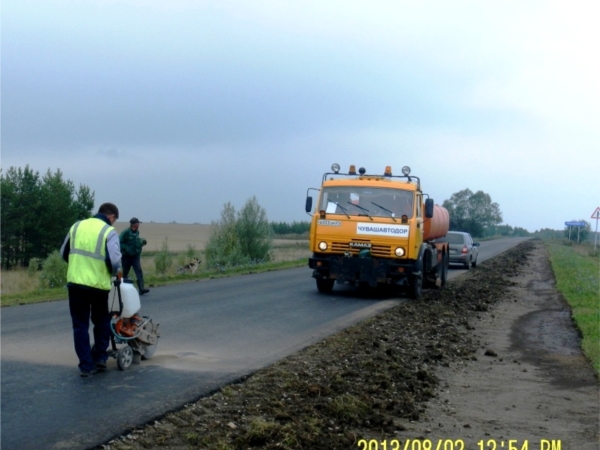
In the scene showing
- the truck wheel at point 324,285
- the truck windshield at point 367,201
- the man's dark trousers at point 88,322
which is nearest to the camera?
the man's dark trousers at point 88,322

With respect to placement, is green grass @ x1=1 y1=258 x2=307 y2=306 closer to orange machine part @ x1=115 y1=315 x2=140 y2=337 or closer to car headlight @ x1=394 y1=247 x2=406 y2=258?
car headlight @ x1=394 y1=247 x2=406 y2=258

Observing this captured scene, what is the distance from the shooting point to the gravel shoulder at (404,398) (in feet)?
21.5

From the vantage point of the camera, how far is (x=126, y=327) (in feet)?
29.5

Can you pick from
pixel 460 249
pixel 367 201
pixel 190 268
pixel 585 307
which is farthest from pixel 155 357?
pixel 460 249

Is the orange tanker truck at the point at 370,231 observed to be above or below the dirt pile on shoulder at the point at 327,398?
above

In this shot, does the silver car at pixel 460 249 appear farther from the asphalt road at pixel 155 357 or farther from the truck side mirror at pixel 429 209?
the asphalt road at pixel 155 357

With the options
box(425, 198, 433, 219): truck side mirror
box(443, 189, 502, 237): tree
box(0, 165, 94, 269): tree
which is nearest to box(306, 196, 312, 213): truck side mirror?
box(425, 198, 433, 219): truck side mirror

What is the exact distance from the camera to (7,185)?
53875mm

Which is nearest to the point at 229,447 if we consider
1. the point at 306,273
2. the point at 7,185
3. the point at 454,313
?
the point at 454,313

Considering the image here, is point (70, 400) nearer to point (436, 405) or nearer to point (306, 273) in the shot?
point (436, 405)

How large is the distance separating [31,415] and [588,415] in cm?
541

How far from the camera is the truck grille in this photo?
18000 mm

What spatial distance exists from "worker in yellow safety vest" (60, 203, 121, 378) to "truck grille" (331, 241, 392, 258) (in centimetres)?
1012

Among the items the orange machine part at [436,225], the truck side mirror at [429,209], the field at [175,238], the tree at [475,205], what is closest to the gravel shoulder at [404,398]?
the truck side mirror at [429,209]
